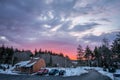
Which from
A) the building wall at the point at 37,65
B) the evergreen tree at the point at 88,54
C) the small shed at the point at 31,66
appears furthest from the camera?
the evergreen tree at the point at 88,54

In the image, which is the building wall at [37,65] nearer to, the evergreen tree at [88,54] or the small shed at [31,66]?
the small shed at [31,66]

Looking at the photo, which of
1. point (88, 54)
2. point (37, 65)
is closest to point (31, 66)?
point (37, 65)

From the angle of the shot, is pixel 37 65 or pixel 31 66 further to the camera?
pixel 37 65

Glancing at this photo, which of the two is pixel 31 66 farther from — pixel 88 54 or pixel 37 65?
pixel 88 54

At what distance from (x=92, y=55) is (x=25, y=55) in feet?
199

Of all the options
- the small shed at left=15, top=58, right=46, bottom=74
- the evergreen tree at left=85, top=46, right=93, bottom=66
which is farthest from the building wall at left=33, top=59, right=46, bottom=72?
the evergreen tree at left=85, top=46, right=93, bottom=66

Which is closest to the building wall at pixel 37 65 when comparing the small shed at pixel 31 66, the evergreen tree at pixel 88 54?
the small shed at pixel 31 66

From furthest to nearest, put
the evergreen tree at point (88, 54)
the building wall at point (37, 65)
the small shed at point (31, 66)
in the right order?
the evergreen tree at point (88, 54)
the building wall at point (37, 65)
the small shed at point (31, 66)

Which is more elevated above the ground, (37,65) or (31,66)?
(37,65)

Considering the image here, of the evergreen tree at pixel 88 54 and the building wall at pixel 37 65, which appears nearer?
the building wall at pixel 37 65

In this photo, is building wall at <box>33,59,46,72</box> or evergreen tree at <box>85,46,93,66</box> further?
evergreen tree at <box>85,46,93,66</box>

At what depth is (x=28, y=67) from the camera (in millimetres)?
77562

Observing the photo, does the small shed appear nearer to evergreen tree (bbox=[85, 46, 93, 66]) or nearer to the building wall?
the building wall

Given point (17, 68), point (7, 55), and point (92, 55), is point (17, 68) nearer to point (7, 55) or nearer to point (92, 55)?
point (7, 55)
